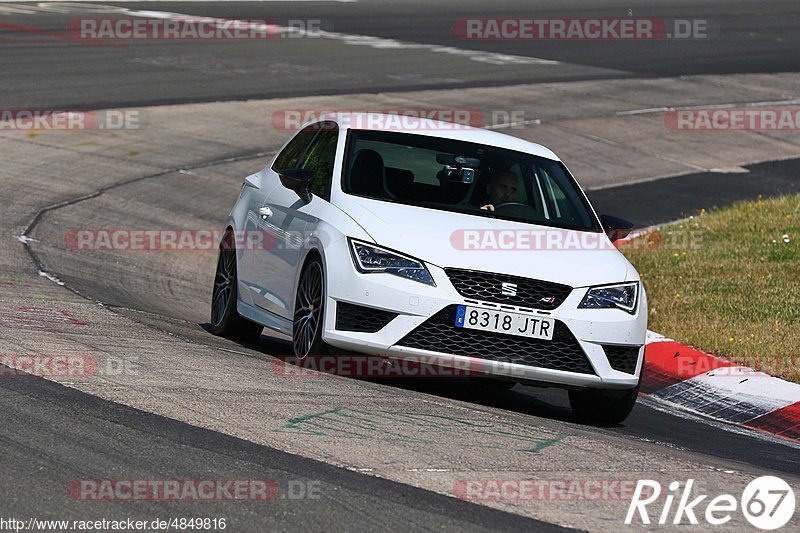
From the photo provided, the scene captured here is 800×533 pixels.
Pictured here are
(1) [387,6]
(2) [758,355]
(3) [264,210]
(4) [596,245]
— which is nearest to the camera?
(4) [596,245]

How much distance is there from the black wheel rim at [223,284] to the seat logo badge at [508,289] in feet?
9.20

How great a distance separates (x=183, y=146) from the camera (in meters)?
19.1

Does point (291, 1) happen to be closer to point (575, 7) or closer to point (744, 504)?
point (575, 7)

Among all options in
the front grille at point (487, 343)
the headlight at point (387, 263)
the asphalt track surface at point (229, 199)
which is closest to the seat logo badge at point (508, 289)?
the front grille at point (487, 343)

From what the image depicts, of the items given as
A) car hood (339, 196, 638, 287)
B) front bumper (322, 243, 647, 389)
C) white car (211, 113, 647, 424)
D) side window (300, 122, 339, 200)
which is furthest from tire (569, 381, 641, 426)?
side window (300, 122, 339, 200)

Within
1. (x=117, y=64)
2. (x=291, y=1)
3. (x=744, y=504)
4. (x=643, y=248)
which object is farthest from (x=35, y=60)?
(x=744, y=504)

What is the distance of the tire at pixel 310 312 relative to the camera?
823cm

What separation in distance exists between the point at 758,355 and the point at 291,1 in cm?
3021

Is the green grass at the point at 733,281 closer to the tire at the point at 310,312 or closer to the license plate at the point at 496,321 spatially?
the license plate at the point at 496,321

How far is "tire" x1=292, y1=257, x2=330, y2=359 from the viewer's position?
823 centimetres

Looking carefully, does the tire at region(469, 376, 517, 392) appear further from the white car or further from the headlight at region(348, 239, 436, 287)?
the headlight at region(348, 239, 436, 287)

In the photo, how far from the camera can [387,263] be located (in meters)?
8.00

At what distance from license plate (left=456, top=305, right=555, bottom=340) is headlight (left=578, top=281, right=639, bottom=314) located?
0.35 metres

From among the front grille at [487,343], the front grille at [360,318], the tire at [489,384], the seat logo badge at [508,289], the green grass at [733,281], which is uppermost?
the seat logo badge at [508,289]
